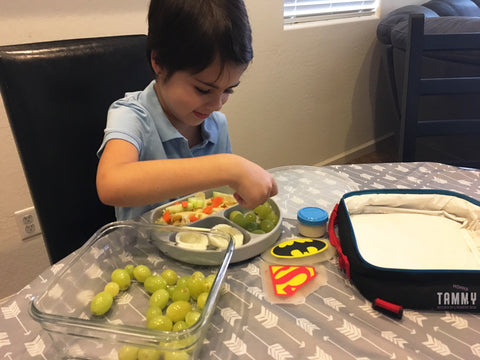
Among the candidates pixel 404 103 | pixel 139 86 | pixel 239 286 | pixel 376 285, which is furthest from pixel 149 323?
pixel 404 103

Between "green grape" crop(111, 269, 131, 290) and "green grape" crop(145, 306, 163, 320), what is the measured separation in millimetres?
71

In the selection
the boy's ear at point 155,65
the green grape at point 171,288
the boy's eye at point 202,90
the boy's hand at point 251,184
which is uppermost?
the boy's ear at point 155,65

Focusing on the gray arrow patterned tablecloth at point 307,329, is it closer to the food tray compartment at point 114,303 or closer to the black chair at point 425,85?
the food tray compartment at point 114,303

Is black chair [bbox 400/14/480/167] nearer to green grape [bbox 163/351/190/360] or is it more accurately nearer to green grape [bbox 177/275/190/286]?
green grape [bbox 177/275/190/286]

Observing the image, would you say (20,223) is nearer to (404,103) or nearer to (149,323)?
(149,323)

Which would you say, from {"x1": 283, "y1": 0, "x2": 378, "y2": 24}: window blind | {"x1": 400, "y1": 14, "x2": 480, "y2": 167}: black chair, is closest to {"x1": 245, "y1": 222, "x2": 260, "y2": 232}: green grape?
{"x1": 400, "y1": 14, "x2": 480, "y2": 167}: black chair

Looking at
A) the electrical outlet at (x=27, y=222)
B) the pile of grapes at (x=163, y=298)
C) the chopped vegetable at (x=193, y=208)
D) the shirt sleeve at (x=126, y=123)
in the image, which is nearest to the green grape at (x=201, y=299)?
the pile of grapes at (x=163, y=298)

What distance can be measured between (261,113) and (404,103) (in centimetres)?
85

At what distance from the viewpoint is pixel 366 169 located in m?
0.99

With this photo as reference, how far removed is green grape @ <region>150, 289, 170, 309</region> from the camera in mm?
561

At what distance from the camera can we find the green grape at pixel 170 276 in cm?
61

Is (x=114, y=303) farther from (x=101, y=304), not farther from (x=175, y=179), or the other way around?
(x=175, y=179)

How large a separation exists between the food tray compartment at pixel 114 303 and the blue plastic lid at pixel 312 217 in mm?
173

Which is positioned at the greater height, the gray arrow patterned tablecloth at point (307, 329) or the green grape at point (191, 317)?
the green grape at point (191, 317)
